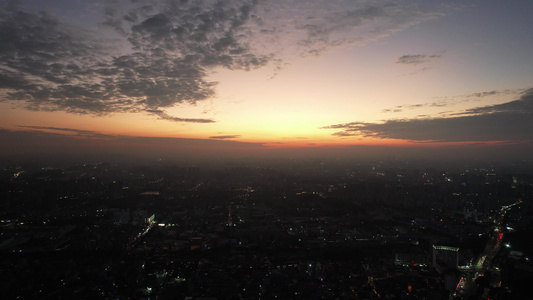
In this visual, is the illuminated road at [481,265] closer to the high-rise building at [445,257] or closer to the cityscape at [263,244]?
the cityscape at [263,244]

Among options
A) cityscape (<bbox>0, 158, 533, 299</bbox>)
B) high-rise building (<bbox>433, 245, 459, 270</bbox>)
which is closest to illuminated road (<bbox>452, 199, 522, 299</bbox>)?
cityscape (<bbox>0, 158, 533, 299</bbox>)

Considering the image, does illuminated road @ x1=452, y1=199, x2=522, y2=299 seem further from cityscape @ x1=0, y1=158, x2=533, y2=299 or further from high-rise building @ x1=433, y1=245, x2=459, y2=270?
high-rise building @ x1=433, y1=245, x2=459, y2=270

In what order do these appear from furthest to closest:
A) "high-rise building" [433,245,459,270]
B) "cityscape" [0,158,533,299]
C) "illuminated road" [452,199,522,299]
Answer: "high-rise building" [433,245,459,270] → "illuminated road" [452,199,522,299] → "cityscape" [0,158,533,299]

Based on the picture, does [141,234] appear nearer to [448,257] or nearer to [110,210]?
[110,210]

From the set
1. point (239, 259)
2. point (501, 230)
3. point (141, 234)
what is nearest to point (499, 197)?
point (501, 230)

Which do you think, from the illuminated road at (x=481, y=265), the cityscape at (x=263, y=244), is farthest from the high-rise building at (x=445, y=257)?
the illuminated road at (x=481, y=265)

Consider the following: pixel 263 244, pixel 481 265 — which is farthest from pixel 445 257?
pixel 263 244

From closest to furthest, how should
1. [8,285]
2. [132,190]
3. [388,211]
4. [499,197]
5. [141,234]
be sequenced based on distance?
1. [8,285]
2. [141,234]
3. [388,211]
4. [499,197]
5. [132,190]

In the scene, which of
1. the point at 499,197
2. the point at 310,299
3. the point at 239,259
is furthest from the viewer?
the point at 499,197
